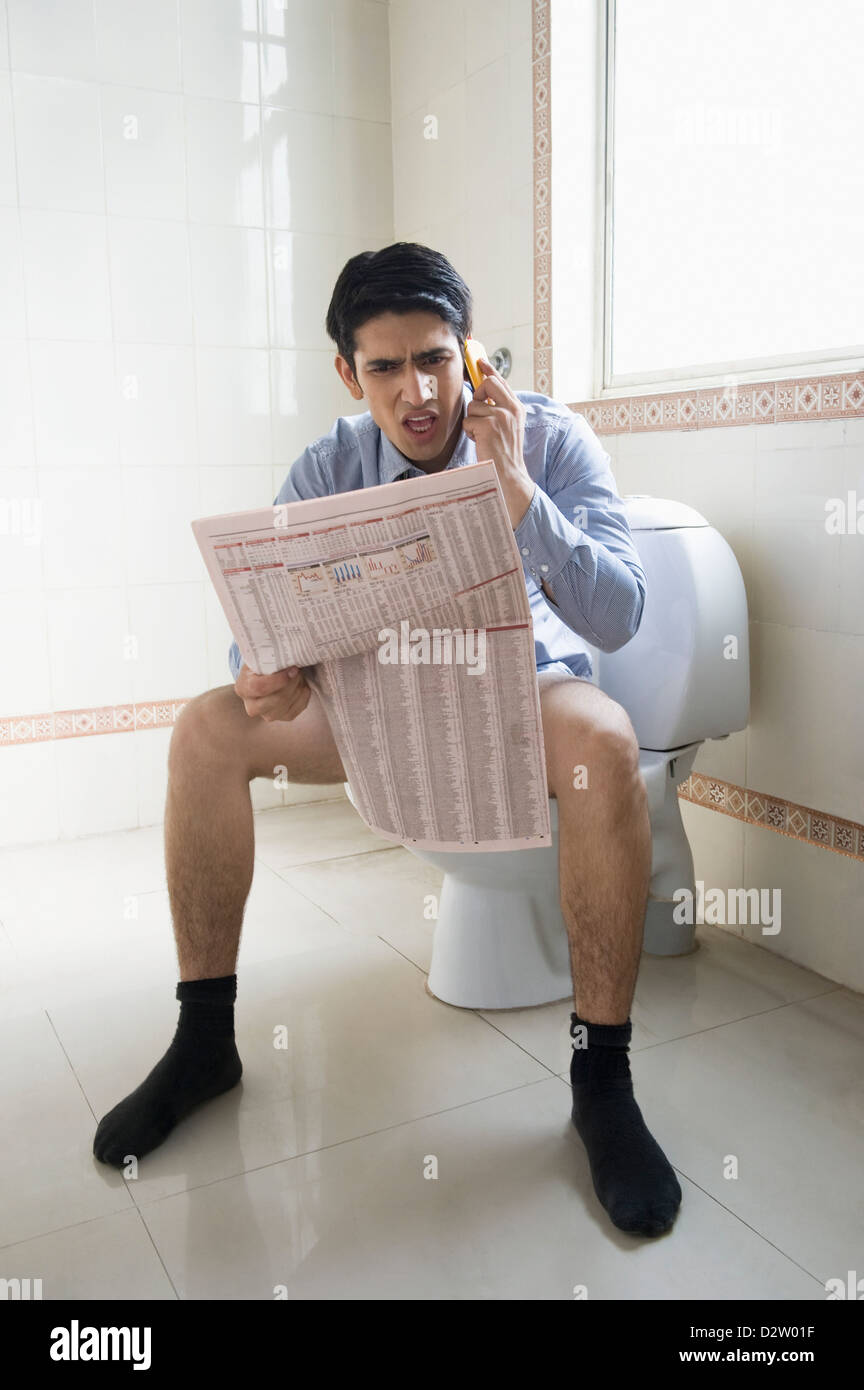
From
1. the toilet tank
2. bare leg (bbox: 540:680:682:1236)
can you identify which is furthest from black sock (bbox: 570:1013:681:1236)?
the toilet tank

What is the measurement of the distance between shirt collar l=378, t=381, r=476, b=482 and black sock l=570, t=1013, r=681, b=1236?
673 millimetres

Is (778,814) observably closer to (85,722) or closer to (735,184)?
(735,184)

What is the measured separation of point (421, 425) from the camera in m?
1.30

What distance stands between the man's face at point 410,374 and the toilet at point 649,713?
42cm

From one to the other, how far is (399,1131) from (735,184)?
1464 mm

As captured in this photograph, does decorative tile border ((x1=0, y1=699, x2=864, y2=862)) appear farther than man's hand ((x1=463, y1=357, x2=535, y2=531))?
Yes

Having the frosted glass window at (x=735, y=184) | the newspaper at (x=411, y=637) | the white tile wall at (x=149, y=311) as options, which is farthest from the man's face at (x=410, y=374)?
the white tile wall at (x=149, y=311)

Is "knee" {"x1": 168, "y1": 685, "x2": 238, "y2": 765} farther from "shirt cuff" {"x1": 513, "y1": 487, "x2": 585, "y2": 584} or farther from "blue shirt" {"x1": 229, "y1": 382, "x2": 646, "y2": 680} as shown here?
"shirt cuff" {"x1": 513, "y1": 487, "x2": 585, "y2": 584}

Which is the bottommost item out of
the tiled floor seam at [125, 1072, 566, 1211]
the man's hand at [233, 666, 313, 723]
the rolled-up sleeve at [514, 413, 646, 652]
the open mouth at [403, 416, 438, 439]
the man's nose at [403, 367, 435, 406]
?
the tiled floor seam at [125, 1072, 566, 1211]

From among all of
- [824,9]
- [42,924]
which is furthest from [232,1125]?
[824,9]

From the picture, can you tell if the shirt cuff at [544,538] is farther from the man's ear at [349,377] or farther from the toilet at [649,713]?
the toilet at [649,713]

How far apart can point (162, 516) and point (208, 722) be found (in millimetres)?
1228

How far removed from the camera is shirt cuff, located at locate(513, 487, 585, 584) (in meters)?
1.15

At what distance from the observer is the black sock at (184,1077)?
1.24 m
